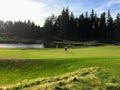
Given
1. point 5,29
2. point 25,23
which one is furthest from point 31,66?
point 5,29

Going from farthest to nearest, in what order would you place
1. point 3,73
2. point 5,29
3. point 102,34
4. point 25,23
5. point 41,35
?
1. point 5,29
2. point 25,23
3. point 41,35
4. point 102,34
5. point 3,73

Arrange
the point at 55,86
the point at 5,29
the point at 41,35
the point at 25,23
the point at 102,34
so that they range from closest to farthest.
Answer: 1. the point at 55,86
2. the point at 102,34
3. the point at 41,35
4. the point at 25,23
5. the point at 5,29

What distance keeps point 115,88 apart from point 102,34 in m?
125

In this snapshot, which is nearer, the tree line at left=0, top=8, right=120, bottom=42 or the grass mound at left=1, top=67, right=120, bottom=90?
the grass mound at left=1, top=67, right=120, bottom=90

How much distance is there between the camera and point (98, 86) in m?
15.9

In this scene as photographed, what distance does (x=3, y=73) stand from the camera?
26.4 m

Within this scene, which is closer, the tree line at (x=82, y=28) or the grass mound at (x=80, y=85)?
the grass mound at (x=80, y=85)

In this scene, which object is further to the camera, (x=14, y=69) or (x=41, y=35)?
(x=41, y=35)

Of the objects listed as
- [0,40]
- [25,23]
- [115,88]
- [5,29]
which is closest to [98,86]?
[115,88]

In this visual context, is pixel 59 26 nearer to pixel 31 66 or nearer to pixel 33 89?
pixel 31 66

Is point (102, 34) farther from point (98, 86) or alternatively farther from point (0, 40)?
point (98, 86)

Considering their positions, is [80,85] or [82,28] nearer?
[80,85]

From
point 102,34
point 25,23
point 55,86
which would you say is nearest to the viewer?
point 55,86

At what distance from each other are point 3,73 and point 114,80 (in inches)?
469
